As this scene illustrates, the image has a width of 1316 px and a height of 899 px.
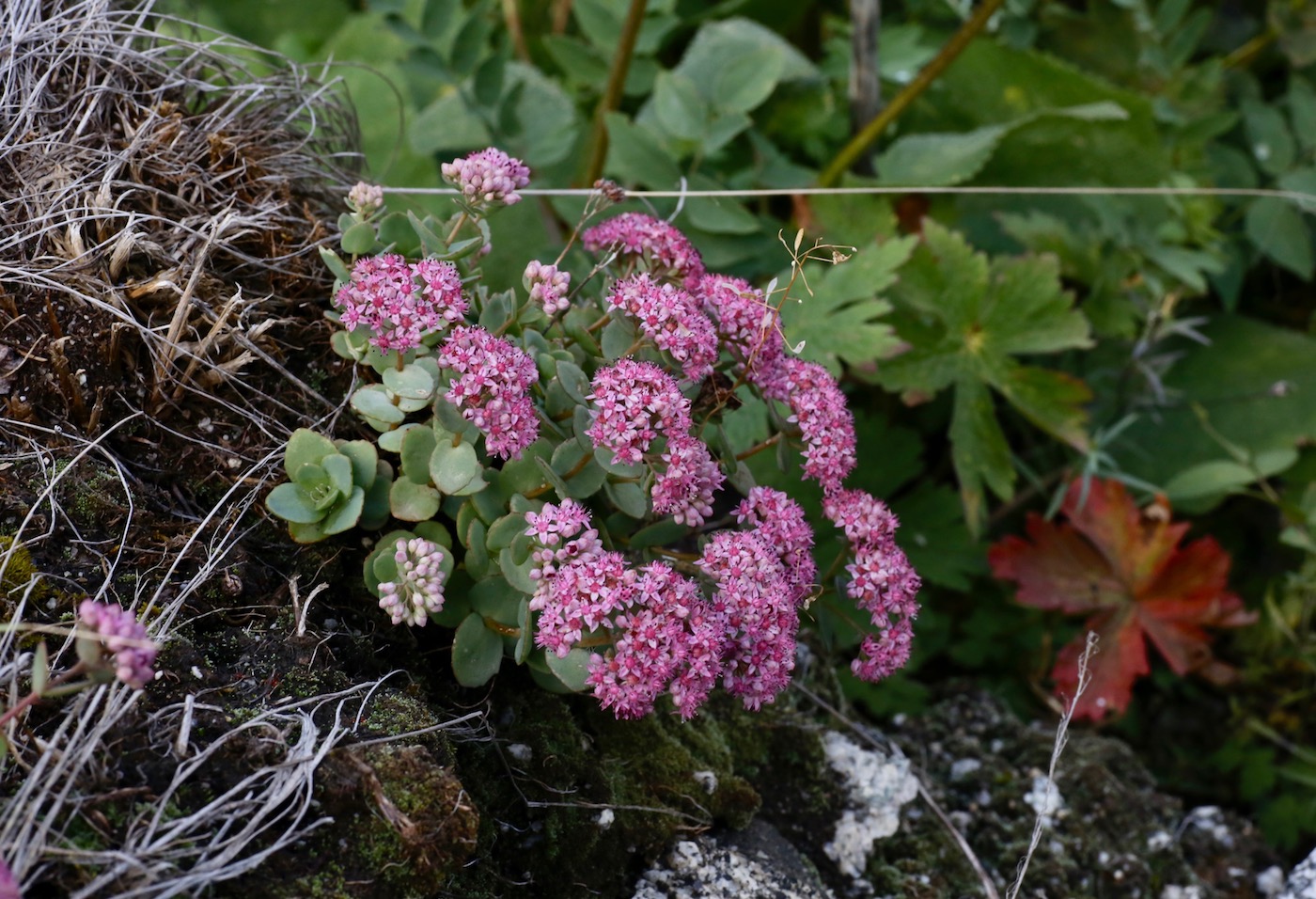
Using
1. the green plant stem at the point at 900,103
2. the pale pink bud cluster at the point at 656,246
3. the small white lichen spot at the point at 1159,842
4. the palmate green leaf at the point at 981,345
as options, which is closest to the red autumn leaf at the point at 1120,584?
the palmate green leaf at the point at 981,345

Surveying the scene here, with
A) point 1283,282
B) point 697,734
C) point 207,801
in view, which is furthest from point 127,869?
point 1283,282

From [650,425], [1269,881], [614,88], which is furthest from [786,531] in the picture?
[614,88]

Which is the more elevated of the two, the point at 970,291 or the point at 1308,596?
the point at 970,291

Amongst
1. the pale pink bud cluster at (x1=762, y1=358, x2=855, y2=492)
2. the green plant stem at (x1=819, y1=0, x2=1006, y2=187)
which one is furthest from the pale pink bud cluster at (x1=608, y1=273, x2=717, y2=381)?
the green plant stem at (x1=819, y1=0, x2=1006, y2=187)

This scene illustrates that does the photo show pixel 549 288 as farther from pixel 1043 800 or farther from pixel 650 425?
pixel 1043 800

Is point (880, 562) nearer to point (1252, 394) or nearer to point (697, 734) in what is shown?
point (697, 734)

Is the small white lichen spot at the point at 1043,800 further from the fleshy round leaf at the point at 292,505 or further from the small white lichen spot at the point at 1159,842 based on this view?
the fleshy round leaf at the point at 292,505

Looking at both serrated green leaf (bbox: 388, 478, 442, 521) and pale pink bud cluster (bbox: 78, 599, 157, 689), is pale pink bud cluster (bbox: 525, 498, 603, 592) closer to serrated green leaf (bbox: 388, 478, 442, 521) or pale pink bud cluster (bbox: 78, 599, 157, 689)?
serrated green leaf (bbox: 388, 478, 442, 521)
